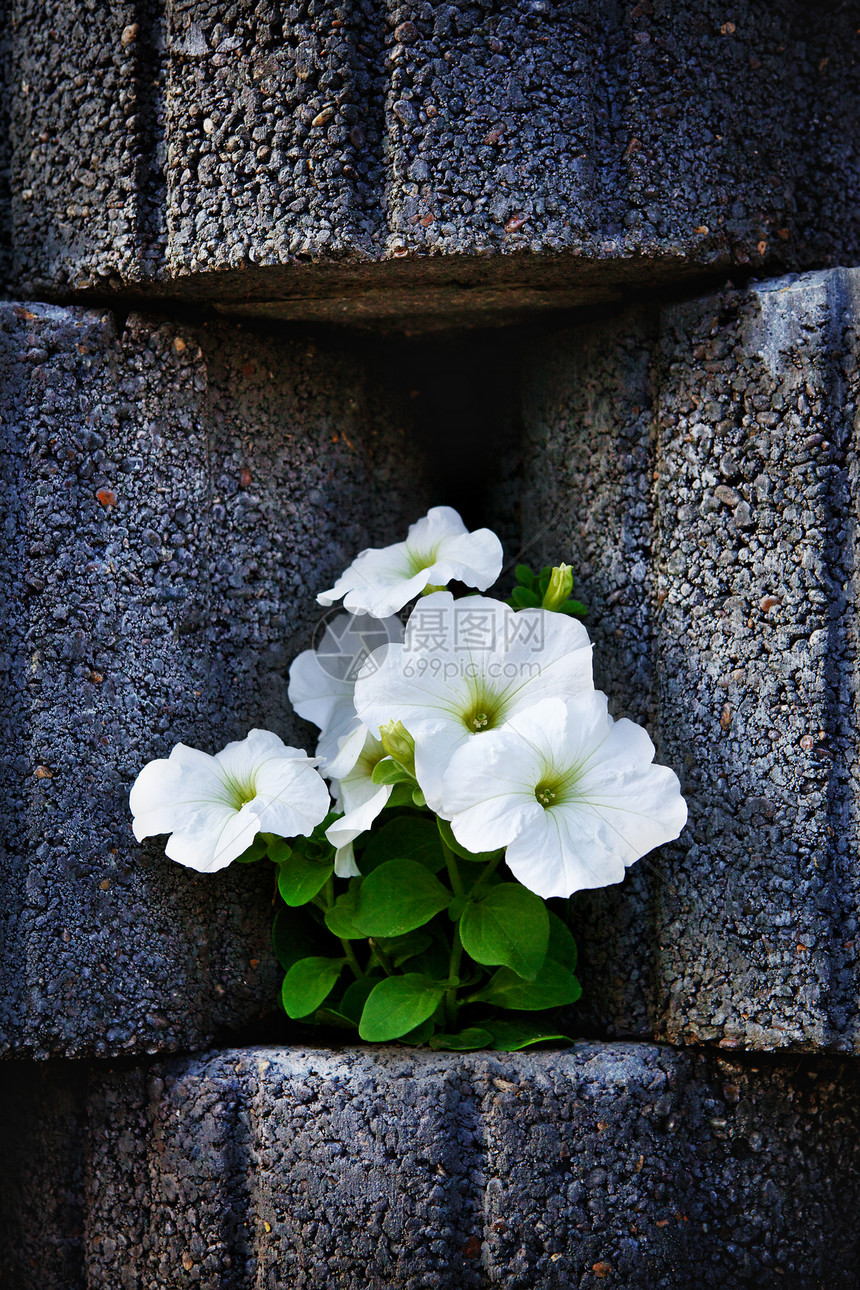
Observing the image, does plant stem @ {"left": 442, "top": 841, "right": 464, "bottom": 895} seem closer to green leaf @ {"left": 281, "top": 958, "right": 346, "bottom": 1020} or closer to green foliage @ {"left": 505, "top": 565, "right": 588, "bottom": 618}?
green leaf @ {"left": 281, "top": 958, "right": 346, "bottom": 1020}

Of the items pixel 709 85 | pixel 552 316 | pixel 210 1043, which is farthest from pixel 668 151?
pixel 210 1043

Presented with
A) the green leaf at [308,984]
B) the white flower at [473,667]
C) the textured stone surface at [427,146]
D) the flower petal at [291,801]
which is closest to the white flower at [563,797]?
the white flower at [473,667]

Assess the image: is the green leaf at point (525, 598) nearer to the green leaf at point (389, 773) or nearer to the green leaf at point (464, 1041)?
the green leaf at point (389, 773)

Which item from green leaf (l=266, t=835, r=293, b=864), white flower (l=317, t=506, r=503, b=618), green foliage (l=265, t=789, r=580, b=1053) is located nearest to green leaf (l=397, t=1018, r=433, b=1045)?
green foliage (l=265, t=789, r=580, b=1053)

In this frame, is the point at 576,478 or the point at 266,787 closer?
the point at 266,787

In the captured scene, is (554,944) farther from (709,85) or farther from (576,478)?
(709,85)

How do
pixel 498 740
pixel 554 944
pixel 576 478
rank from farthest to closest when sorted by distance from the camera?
1. pixel 576 478
2. pixel 554 944
3. pixel 498 740
